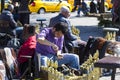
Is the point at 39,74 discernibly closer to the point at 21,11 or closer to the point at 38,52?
the point at 38,52

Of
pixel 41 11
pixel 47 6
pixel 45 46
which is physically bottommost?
pixel 41 11

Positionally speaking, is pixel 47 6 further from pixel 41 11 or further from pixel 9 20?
pixel 9 20

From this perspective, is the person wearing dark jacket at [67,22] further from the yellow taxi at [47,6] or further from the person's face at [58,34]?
the yellow taxi at [47,6]

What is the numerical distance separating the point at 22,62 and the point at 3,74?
3.32ft

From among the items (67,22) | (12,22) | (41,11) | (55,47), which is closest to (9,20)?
(12,22)

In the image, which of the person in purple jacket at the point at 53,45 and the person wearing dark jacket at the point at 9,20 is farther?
the person wearing dark jacket at the point at 9,20

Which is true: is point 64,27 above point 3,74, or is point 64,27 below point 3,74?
above

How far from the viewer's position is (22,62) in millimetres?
8875

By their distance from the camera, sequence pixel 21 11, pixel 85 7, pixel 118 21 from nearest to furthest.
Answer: pixel 21 11
pixel 118 21
pixel 85 7

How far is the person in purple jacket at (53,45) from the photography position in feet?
28.2

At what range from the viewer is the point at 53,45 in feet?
28.5

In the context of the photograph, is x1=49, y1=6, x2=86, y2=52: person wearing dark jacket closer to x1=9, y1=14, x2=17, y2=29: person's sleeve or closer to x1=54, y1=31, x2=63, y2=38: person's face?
x1=54, y1=31, x2=63, y2=38: person's face

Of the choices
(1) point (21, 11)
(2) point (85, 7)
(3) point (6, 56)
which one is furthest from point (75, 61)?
(2) point (85, 7)

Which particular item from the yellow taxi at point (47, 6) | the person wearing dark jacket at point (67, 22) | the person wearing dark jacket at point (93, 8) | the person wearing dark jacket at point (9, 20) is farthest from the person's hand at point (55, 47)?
the yellow taxi at point (47, 6)
